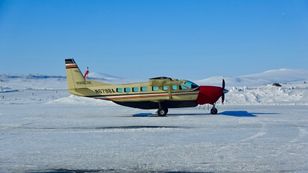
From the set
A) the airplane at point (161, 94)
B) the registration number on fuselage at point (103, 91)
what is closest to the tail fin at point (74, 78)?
the registration number on fuselage at point (103, 91)

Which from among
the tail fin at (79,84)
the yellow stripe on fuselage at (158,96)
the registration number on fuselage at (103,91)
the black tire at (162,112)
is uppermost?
the tail fin at (79,84)

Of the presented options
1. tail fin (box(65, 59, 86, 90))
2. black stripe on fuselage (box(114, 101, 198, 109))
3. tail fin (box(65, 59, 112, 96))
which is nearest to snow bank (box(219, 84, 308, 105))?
black stripe on fuselage (box(114, 101, 198, 109))

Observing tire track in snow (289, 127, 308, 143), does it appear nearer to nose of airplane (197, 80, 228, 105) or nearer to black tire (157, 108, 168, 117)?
nose of airplane (197, 80, 228, 105)

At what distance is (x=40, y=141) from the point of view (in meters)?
15.3

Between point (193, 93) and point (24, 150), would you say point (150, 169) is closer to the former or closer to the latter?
point (24, 150)

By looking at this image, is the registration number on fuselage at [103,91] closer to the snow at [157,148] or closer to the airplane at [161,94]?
the airplane at [161,94]

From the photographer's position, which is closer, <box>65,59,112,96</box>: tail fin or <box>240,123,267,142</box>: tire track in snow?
<box>240,123,267,142</box>: tire track in snow

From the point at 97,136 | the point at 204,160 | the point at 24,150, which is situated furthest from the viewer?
the point at 97,136

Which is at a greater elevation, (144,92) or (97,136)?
(144,92)

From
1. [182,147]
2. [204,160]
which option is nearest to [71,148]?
[182,147]

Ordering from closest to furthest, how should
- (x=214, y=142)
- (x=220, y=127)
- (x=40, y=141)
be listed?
(x=214, y=142) → (x=40, y=141) → (x=220, y=127)

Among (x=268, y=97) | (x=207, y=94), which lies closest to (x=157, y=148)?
(x=207, y=94)

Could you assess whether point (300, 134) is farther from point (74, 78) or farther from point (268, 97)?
point (268, 97)

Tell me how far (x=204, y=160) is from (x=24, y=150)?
5.92 metres
